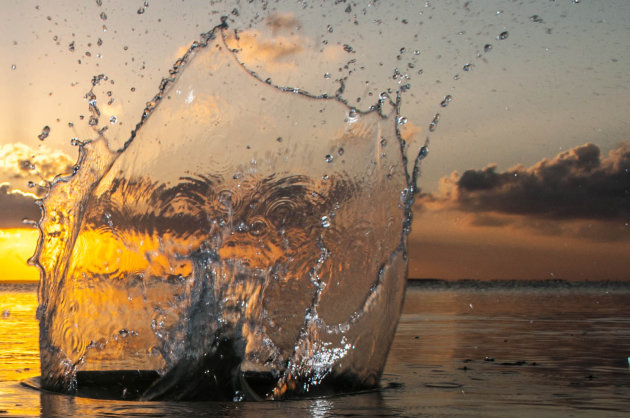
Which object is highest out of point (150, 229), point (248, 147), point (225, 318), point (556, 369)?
point (248, 147)

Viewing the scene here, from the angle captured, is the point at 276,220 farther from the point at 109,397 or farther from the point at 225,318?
the point at 109,397

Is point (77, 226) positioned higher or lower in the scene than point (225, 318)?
higher

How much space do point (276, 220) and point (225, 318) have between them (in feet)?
3.83

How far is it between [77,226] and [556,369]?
17.1 feet

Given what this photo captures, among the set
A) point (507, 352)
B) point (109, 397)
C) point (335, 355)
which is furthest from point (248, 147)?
point (507, 352)

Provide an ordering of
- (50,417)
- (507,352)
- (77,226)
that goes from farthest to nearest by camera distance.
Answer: (507,352) < (77,226) < (50,417)

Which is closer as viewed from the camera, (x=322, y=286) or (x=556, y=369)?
(x=322, y=286)

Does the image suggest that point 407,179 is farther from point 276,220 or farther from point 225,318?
point 225,318

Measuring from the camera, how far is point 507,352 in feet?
40.3

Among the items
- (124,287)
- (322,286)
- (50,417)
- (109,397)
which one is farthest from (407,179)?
(50,417)

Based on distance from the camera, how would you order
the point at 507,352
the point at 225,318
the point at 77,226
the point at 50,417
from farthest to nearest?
1. the point at 507,352
2. the point at 77,226
3. the point at 225,318
4. the point at 50,417

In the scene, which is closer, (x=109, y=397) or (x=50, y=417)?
(x=50, y=417)

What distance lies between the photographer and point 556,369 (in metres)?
10.1

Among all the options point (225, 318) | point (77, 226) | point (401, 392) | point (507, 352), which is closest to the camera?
point (401, 392)
